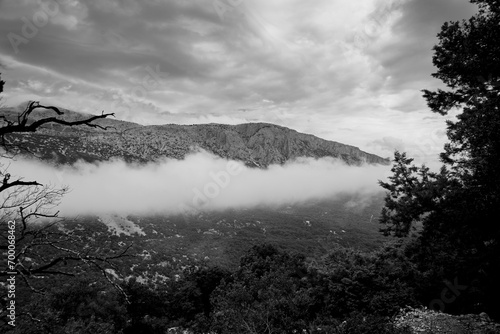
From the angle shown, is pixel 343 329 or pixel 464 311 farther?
pixel 464 311

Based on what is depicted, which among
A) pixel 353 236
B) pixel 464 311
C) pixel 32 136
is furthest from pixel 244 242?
pixel 464 311

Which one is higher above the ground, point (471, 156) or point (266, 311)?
point (471, 156)

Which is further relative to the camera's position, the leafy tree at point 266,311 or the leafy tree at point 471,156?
the leafy tree at point 266,311

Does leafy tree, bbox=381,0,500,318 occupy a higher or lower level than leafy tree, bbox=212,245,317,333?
higher

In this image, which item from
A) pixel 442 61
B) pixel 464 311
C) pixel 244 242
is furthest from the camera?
pixel 244 242

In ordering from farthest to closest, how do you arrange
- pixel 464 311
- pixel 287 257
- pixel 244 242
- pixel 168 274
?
1. pixel 244 242
2. pixel 168 274
3. pixel 287 257
4. pixel 464 311

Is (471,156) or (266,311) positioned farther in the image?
(266,311)

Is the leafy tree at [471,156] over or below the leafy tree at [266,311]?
over

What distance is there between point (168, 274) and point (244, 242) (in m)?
55.5

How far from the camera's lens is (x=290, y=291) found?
22.5 meters

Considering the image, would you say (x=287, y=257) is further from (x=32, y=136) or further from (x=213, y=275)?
(x=32, y=136)

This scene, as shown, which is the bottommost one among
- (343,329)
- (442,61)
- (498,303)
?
(343,329)

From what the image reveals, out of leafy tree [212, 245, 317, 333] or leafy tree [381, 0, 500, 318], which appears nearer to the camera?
leafy tree [381, 0, 500, 318]

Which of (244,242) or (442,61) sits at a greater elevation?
(442,61)
